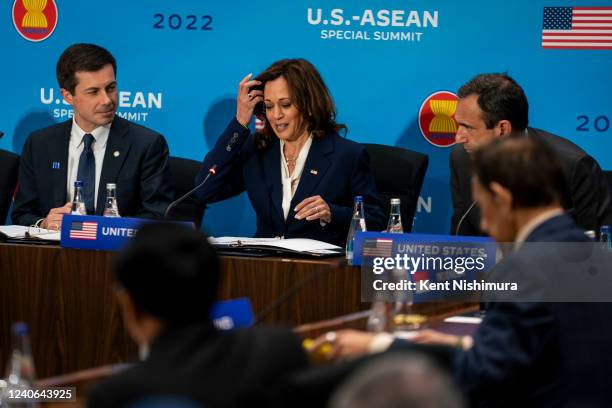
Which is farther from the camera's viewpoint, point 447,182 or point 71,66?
point 447,182

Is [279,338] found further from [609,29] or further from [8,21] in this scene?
[8,21]

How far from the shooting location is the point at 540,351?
229cm

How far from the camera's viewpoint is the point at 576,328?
234 centimetres

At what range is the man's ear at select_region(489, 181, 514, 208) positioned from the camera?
2.37 meters

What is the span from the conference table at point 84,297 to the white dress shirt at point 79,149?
0.95 m

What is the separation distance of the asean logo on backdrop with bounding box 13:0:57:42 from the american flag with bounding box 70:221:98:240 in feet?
8.41

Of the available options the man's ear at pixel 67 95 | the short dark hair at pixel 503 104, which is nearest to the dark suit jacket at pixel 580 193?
the short dark hair at pixel 503 104

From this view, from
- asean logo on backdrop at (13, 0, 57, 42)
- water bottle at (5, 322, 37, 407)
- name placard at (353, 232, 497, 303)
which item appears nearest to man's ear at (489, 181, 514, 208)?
name placard at (353, 232, 497, 303)

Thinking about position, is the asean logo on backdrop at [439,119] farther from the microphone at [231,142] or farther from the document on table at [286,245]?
the document on table at [286,245]

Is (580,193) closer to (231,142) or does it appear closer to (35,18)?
(231,142)

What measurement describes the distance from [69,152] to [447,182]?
2.05m

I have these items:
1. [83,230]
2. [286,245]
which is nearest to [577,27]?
[286,245]

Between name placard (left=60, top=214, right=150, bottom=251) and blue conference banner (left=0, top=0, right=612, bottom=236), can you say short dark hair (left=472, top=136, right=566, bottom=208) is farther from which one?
blue conference banner (left=0, top=0, right=612, bottom=236)

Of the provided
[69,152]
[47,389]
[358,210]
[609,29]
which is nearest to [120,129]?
[69,152]
